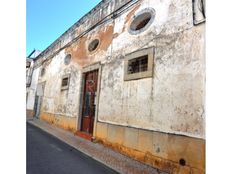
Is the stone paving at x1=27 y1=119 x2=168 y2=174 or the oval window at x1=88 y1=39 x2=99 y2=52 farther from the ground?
the oval window at x1=88 y1=39 x2=99 y2=52

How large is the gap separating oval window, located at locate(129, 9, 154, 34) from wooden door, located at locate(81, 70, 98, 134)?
2382mm

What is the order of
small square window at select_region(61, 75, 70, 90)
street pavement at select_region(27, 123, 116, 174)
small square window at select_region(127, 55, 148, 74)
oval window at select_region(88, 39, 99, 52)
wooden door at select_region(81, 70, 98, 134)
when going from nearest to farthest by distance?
street pavement at select_region(27, 123, 116, 174) < small square window at select_region(127, 55, 148, 74) < wooden door at select_region(81, 70, 98, 134) < oval window at select_region(88, 39, 99, 52) < small square window at select_region(61, 75, 70, 90)

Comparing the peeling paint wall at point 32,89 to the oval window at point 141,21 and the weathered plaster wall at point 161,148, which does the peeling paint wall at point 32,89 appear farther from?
the oval window at point 141,21

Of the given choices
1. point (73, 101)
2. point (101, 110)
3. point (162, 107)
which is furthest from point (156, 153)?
point (73, 101)

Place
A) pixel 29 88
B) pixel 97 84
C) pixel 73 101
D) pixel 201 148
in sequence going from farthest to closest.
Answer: pixel 29 88, pixel 73 101, pixel 97 84, pixel 201 148

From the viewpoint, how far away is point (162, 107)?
14.8ft

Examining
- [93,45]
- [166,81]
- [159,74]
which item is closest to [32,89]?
[93,45]

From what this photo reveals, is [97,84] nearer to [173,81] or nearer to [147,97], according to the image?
[147,97]

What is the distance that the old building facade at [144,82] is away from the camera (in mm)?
3947

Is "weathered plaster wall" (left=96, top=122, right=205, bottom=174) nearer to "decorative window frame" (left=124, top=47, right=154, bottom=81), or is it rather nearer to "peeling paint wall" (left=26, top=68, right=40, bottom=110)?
"decorative window frame" (left=124, top=47, right=154, bottom=81)

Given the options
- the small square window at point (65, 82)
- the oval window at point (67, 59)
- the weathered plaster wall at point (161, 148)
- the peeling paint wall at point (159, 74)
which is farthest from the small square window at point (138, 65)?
the oval window at point (67, 59)

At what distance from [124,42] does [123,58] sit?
0.54 m

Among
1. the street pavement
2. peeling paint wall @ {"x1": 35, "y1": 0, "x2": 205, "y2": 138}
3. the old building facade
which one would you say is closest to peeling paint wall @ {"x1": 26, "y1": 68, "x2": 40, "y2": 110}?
the old building facade

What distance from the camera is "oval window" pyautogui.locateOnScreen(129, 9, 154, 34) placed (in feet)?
18.0
